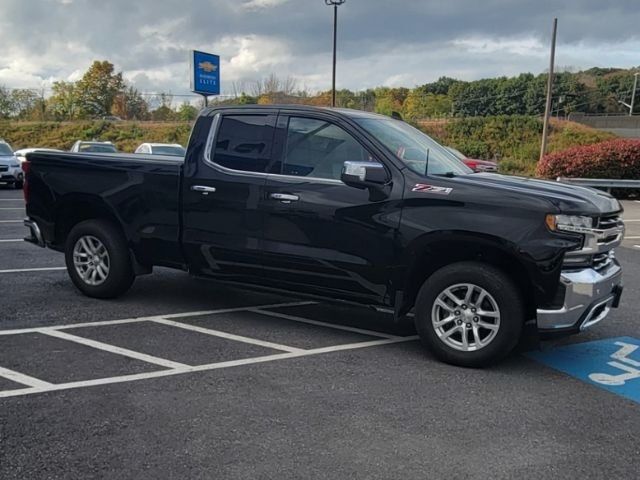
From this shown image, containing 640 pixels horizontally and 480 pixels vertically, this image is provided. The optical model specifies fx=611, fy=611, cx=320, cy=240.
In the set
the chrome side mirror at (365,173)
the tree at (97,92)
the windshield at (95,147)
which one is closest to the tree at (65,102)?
the tree at (97,92)

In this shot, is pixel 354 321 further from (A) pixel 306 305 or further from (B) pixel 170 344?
(B) pixel 170 344

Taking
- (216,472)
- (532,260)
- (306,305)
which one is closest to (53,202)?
(306,305)

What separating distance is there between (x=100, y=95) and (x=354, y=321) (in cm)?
6710

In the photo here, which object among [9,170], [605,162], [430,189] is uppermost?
[605,162]

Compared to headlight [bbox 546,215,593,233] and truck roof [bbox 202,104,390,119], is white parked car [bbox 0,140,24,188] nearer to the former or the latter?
truck roof [bbox 202,104,390,119]

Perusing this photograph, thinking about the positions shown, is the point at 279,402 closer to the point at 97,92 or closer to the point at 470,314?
the point at 470,314

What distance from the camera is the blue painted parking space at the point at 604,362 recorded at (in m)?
4.37

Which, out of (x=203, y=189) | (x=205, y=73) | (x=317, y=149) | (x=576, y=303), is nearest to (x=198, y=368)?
(x=203, y=189)

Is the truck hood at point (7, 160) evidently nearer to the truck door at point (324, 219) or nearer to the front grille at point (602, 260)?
the truck door at point (324, 219)

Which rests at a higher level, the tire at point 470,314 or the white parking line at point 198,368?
the tire at point 470,314

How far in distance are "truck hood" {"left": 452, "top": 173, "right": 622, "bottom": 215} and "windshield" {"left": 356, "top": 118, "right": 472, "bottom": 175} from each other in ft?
0.99

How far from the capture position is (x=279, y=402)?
12.8 feet

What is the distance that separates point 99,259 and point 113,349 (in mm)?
1693

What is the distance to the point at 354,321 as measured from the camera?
230 inches
